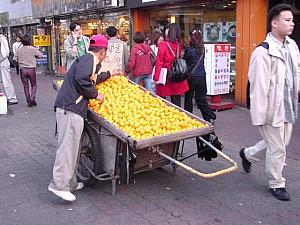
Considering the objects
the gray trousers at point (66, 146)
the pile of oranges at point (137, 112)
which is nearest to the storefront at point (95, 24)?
the pile of oranges at point (137, 112)

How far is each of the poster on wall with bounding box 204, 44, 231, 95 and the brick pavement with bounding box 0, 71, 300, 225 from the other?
10.8 ft

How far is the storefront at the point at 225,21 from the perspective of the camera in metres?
9.59

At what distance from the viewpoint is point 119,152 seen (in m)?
4.48

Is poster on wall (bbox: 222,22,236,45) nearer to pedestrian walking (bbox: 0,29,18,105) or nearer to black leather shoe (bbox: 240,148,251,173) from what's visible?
pedestrian walking (bbox: 0,29,18,105)

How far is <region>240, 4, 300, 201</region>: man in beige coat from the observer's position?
4.39 m

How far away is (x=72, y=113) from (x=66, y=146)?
347mm

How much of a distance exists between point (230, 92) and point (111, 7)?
5780mm

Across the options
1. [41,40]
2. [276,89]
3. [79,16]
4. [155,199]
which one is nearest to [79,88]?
[155,199]

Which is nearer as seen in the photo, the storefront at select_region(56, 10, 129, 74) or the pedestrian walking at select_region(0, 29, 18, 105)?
the pedestrian walking at select_region(0, 29, 18, 105)

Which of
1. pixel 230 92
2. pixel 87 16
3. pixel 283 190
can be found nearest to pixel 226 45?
pixel 230 92

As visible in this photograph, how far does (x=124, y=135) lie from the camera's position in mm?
4207

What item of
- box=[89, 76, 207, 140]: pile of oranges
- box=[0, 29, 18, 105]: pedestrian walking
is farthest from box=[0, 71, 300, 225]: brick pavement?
box=[0, 29, 18, 105]: pedestrian walking

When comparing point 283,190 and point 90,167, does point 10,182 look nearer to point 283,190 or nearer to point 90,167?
point 90,167

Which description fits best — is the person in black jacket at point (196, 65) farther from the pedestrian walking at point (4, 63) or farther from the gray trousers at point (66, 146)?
the pedestrian walking at point (4, 63)
